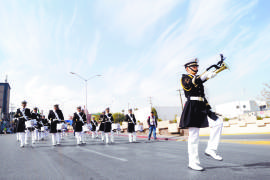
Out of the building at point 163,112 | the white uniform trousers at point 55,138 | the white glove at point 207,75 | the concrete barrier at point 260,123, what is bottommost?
the white uniform trousers at point 55,138

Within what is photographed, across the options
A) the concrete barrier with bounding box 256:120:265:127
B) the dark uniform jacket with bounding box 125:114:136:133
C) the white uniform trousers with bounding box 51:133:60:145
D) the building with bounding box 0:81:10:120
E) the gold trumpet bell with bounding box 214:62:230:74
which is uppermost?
the building with bounding box 0:81:10:120

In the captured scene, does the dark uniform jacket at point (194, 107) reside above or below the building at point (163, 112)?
below

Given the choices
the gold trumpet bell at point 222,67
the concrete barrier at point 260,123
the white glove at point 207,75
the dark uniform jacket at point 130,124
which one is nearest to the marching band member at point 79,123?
the dark uniform jacket at point 130,124

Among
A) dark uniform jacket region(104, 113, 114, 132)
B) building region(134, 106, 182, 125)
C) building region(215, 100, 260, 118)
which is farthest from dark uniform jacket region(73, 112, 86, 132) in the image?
building region(215, 100, 260, 118)

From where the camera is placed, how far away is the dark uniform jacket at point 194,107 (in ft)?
15.0

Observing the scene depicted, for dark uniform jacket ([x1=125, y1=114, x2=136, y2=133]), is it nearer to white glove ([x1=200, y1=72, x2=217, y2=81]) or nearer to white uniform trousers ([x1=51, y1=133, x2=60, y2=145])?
white uniform trousers ([x1=51, y1=133, x2=60, y2=145])

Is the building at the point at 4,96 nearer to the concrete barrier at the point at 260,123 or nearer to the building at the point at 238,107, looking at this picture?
the building at the point at 238,107

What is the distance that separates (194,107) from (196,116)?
0.19 metres

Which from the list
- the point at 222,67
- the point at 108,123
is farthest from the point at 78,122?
the point at 222,67

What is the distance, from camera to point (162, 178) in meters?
3.77

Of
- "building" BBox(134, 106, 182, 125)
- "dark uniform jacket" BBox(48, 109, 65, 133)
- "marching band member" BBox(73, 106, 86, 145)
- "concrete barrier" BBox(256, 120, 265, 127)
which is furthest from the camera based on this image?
"building" BBox(134, 106, 182, 125)

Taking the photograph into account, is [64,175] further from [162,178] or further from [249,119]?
[249,119]

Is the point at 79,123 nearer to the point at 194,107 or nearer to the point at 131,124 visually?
the point at 131,124

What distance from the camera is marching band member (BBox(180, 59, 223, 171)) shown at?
4.52 meters
